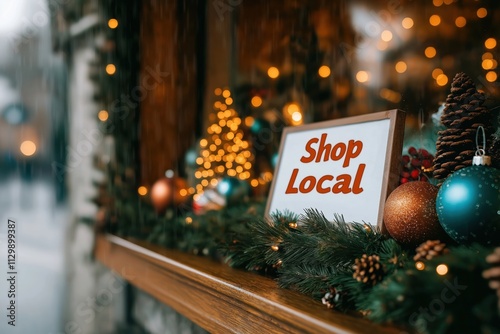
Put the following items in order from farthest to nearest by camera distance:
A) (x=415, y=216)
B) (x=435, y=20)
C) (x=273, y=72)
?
1. (x=273, y=72)
2. (x=435, y=20)
3. (x=415, y=216)

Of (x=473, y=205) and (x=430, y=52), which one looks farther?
(x=430, y=52)

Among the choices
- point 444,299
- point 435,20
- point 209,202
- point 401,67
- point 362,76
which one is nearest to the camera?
point 444,299

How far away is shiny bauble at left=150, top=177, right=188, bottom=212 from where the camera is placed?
5.39ft

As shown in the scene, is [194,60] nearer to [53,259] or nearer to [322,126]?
[53,259]

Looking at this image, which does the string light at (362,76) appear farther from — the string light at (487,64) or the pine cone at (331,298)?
the pine cone at (331,298)

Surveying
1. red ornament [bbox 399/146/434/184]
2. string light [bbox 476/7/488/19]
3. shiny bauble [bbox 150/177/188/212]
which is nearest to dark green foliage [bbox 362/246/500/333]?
red ornament [bbox 399/146/434/184]

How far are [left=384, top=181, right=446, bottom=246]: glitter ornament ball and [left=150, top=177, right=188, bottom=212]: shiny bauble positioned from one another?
41.9 inches

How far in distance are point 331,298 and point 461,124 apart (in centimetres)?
38

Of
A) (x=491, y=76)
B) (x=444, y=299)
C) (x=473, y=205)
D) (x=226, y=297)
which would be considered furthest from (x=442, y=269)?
(x=491, y=76)

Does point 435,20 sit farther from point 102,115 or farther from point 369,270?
point 369,270

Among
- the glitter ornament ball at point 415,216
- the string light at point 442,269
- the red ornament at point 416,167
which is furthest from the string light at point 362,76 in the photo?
the string light at point 442,269

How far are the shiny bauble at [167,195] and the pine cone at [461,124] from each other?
109 centimetres

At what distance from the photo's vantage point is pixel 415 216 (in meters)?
0.70

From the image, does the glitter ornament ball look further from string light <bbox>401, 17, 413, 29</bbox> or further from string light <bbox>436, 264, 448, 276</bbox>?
string light <bbox>401, 17, 413, 29</bbox>
